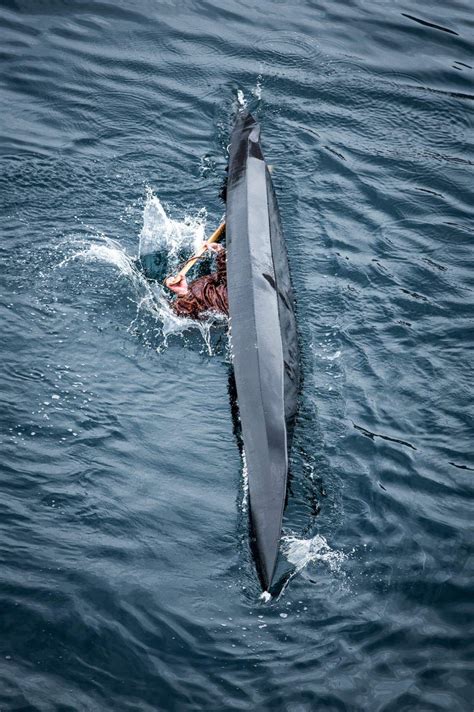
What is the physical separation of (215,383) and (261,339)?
0.67 m

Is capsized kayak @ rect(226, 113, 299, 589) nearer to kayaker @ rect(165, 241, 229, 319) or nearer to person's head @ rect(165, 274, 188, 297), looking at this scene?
kayaker @ rect(165, 241, 229, 319)

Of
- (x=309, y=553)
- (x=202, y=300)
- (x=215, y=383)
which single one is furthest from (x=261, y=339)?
(x=309, y=553)

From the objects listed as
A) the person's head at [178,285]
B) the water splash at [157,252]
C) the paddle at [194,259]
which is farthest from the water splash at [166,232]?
the person's head at [178,285]

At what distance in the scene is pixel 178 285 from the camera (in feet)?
25.1

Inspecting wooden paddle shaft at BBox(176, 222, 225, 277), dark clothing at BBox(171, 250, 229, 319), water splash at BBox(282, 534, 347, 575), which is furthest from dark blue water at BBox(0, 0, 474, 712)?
wooden paddle shaft at BBox(176, 222, 225, 277)

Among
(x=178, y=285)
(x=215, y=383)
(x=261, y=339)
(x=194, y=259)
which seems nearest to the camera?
(x=261, y=339)

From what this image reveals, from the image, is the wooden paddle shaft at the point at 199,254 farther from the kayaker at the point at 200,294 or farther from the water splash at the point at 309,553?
the water splash at the point at 309,553

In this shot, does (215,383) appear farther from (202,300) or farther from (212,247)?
(212,247)

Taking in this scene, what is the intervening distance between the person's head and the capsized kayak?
0.58 metres

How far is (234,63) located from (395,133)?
9.06ft

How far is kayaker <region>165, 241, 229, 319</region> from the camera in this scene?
743 cm

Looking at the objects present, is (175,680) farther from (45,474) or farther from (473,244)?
(473,244)

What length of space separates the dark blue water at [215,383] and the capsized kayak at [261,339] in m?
0.24

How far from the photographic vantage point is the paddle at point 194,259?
303 inches
